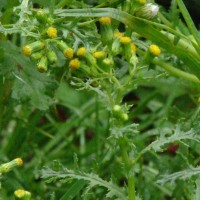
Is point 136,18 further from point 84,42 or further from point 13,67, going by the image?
point 13,67

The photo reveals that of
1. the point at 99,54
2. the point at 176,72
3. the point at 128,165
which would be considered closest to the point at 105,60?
the point at 99,54

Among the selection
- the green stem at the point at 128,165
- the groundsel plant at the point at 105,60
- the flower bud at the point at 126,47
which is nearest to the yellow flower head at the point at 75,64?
the groundsel plant at the point at 105,60

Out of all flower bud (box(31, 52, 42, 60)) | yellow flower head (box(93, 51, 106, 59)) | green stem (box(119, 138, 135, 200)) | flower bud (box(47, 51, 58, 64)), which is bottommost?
green stem (box(119, 138, 135, 200))

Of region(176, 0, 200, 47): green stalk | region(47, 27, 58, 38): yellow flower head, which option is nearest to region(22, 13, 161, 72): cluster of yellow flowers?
region(47, 27, 58, 38): yellow flower head

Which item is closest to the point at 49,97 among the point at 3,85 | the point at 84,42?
the point at 3,85

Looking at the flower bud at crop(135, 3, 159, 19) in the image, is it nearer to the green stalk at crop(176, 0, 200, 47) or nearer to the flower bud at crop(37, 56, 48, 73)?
the green stalk at crop(176, 0, 200, 47)

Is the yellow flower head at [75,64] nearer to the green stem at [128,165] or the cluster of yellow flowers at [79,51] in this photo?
the cluster of yellow flowers at [79,51]
